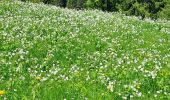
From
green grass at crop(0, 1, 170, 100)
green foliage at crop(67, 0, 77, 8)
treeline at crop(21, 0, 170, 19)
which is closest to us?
green grass at crop(0, 1, 170, 100)

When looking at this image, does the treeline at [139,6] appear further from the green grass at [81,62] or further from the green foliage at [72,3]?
the green foliage at [72,3]

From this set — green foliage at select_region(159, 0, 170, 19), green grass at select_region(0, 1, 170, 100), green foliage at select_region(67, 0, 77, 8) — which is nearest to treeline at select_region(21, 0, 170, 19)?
green foliage at select_region(159, 0, 170, 19)

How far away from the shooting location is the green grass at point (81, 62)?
929cm

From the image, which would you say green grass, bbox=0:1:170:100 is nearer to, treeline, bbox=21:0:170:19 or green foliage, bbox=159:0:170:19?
treeline, bbox=21:0:170:19

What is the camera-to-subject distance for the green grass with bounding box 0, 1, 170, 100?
929 centimetres

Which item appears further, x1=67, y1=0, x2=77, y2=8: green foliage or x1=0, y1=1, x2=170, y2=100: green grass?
x1=67, y1=0, x2=77, y2=8: green foliage

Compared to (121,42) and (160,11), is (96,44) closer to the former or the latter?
(121,42)

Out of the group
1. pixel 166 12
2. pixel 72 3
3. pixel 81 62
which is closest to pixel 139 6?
pixel 166 12

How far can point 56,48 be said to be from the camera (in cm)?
1453

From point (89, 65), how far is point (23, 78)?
2.59 metres

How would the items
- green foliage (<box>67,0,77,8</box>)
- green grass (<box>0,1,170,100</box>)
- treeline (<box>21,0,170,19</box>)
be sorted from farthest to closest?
1. green foliage (<box>67,0,77,8</box>)
2. treeline (<box>21,0,170,19</box>)
3. green grass (<box>0,1,170,100</box>)

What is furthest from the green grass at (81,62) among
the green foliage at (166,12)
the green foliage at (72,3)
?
the green foliage at (72,3)

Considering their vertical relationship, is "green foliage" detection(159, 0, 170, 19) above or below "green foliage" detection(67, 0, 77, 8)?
above

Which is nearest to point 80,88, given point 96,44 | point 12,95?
point 12,95
